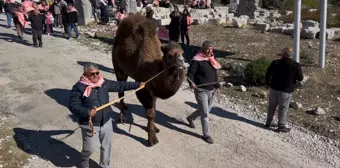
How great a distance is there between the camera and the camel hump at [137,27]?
8.04 metres

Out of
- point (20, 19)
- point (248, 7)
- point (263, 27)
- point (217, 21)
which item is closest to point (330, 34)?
point (263, 27)

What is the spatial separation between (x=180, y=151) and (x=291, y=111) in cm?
337

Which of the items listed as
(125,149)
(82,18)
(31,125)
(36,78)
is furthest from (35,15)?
(125,149)

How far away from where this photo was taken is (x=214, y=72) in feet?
24.9

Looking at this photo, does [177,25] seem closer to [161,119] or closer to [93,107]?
[161,119]

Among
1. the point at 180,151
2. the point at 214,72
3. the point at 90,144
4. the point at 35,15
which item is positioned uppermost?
the point at 35,15

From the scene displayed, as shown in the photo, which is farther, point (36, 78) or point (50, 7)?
point (50, 7)

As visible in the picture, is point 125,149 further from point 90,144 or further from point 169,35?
point 169,35

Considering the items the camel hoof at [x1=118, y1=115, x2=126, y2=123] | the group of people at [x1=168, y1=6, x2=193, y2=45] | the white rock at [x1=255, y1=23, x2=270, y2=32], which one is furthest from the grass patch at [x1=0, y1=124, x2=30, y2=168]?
the white rock at [x1=255, y1=23, x2=270, y2=32]

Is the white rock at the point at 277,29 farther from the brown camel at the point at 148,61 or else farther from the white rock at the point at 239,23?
the brown camel at the point at 148,61

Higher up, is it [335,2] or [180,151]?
[335,2]

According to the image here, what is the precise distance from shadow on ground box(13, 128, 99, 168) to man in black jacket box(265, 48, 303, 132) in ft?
12.9

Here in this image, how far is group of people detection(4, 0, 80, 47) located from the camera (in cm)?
1504

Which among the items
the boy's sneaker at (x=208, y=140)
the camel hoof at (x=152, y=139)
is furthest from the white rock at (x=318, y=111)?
the camel hoof at (x=152, y=139)
